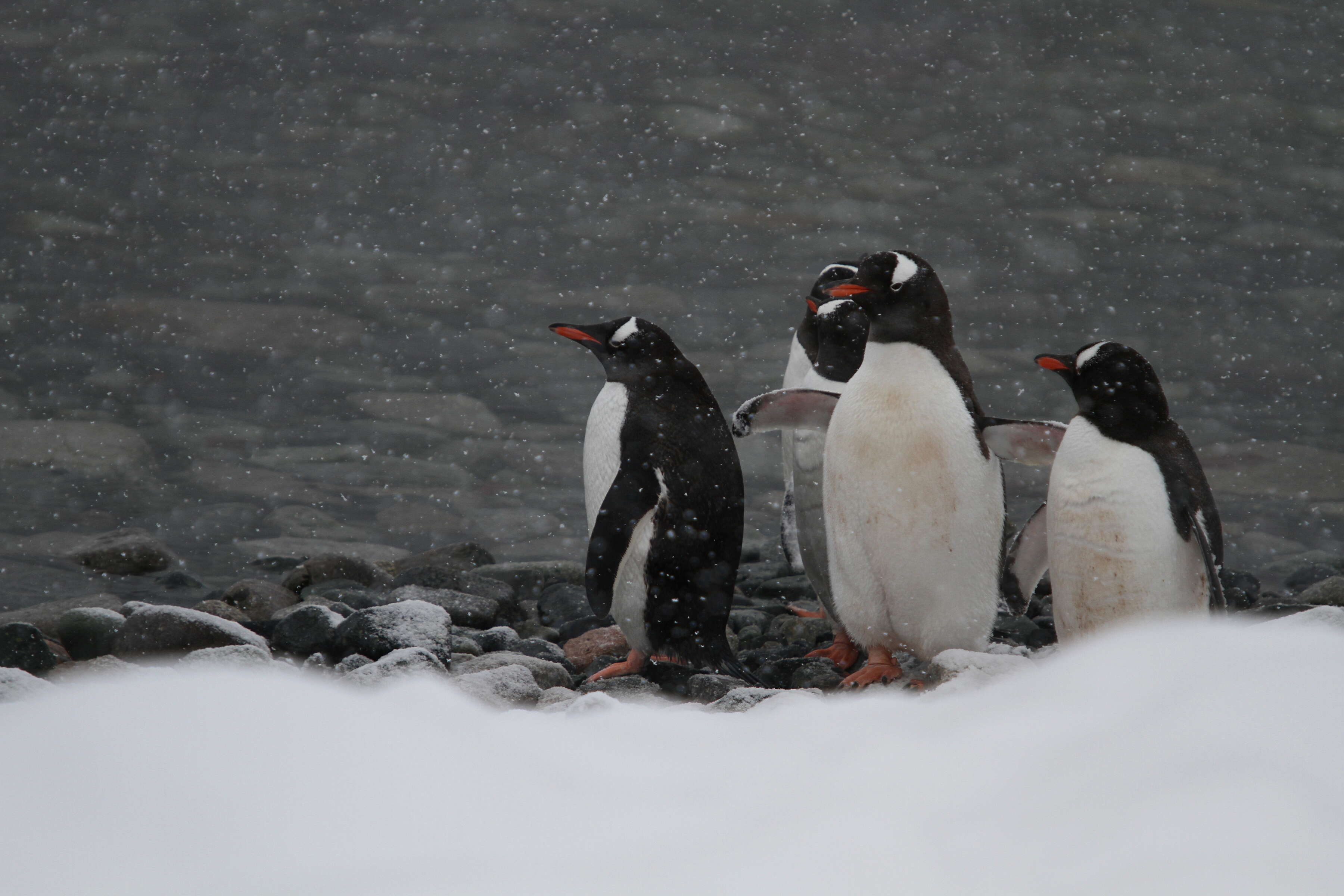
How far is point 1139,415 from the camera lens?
3.04 metres

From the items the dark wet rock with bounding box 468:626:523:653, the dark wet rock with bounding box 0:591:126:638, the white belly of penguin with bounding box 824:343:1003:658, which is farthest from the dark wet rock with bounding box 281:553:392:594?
the white belly of penguin with bounding box 824:343:1003:658

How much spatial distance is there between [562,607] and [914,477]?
187 centimetres

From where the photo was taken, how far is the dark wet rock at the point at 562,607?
181 inches

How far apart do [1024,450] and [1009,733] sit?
1.66 m

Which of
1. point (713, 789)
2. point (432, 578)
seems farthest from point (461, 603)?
point (713, 789)

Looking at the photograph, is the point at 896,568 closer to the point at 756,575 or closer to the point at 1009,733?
the point at 1009,733

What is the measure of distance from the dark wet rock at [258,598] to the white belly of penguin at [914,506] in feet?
7.93

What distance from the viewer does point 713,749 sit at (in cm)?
200

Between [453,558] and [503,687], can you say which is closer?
[503,687]

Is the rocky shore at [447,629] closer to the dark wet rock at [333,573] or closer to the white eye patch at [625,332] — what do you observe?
the dark wet rock at [333,573]

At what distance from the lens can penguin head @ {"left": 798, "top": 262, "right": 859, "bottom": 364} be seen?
4.38 meters

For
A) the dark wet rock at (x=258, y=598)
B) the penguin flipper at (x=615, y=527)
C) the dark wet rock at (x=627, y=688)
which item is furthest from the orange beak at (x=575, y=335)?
the dark wet rock at (x=258, y=598)

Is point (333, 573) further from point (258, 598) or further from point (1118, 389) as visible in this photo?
point (1118, 389)

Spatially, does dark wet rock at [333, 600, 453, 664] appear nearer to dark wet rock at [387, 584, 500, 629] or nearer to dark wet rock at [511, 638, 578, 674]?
dark wet rock at [511, 638, 578, 674]
